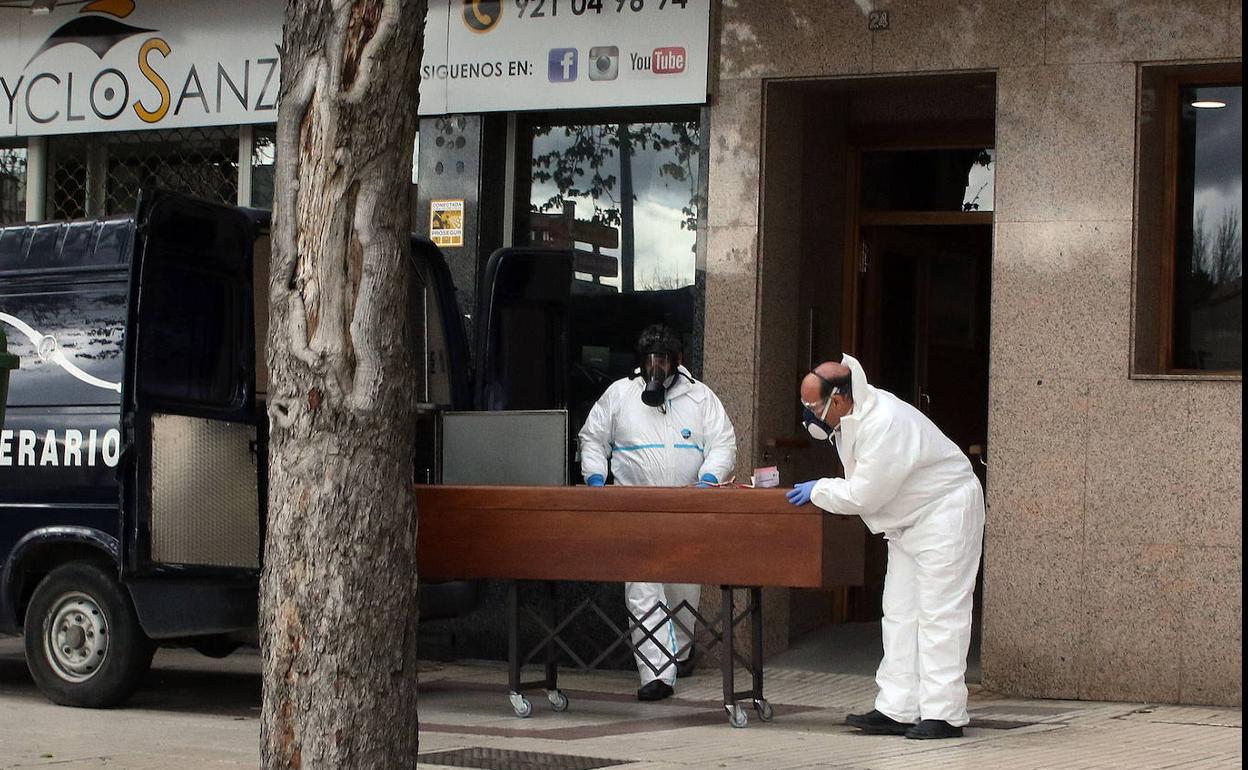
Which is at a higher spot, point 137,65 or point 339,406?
point 137,65

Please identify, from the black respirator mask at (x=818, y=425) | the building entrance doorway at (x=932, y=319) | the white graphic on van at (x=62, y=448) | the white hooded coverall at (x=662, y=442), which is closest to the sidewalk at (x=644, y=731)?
the white hooded coverall at (x=662, y=442)

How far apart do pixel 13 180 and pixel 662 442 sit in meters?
5.62

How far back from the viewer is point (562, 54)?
35.5 feet

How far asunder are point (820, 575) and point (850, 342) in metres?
4.04

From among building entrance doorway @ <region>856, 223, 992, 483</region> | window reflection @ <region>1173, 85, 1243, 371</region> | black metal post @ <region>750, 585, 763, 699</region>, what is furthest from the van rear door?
window reflection @ <region>1173, 85, 1243, 371</region>

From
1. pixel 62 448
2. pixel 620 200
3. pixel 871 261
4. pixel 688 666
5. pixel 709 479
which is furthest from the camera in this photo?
pixel 871 261

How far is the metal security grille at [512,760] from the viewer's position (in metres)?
7.05

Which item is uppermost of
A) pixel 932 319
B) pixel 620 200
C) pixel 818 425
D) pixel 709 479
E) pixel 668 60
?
pixel 668 60

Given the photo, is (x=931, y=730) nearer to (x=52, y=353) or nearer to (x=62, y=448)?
(x=62, y=448)

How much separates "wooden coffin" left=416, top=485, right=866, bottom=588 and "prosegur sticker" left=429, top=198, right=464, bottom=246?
2931 mm

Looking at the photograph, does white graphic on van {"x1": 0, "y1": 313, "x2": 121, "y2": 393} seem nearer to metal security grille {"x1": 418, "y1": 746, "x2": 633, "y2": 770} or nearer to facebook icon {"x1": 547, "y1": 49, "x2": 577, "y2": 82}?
metal security grille {"x1": 418, "y1": 746, "x2": 633, "y2": 770}

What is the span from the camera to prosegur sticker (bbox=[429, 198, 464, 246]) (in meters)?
11.2

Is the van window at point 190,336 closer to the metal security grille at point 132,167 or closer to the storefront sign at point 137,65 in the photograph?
the storefront sign at point 137,65

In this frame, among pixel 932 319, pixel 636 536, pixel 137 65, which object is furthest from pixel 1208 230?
pixel 137 65
